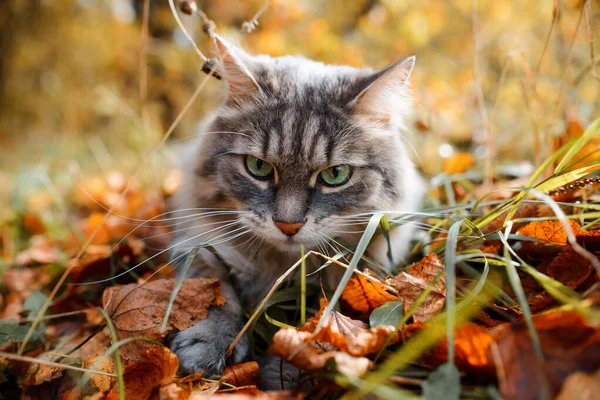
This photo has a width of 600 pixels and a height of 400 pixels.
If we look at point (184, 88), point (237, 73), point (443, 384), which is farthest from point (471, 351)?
point (184, 88)

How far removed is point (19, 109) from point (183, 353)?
9.68 m

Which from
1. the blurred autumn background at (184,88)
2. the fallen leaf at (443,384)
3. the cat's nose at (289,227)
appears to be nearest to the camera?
the fallen leaf at (443,384)

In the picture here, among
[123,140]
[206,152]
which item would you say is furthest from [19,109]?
[206,152]

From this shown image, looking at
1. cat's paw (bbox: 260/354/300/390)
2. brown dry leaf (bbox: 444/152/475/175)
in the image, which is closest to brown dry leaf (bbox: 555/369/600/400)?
cat's paw (bbox: 260/354/300/390)

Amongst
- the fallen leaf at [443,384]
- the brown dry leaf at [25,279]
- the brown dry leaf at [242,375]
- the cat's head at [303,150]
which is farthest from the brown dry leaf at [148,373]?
the brown dry leaf at [25,279]

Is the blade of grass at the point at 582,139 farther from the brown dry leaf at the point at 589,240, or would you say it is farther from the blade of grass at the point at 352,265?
the blade of grass at the point at 352,265

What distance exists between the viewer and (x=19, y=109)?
8.77m

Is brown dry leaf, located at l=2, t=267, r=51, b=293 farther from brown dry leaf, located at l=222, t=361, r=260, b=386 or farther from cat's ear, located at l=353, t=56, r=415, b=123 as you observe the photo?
cat's ear, located at l=353, t=56, r=415, b=123

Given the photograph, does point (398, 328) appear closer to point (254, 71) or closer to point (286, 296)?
point (286, 296)

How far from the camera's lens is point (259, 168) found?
1.60 meters

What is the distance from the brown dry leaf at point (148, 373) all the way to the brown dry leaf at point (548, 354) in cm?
82

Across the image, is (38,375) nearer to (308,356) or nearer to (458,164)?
(308,356)

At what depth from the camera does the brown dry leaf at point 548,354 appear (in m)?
0.79

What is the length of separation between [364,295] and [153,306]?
0.71m
